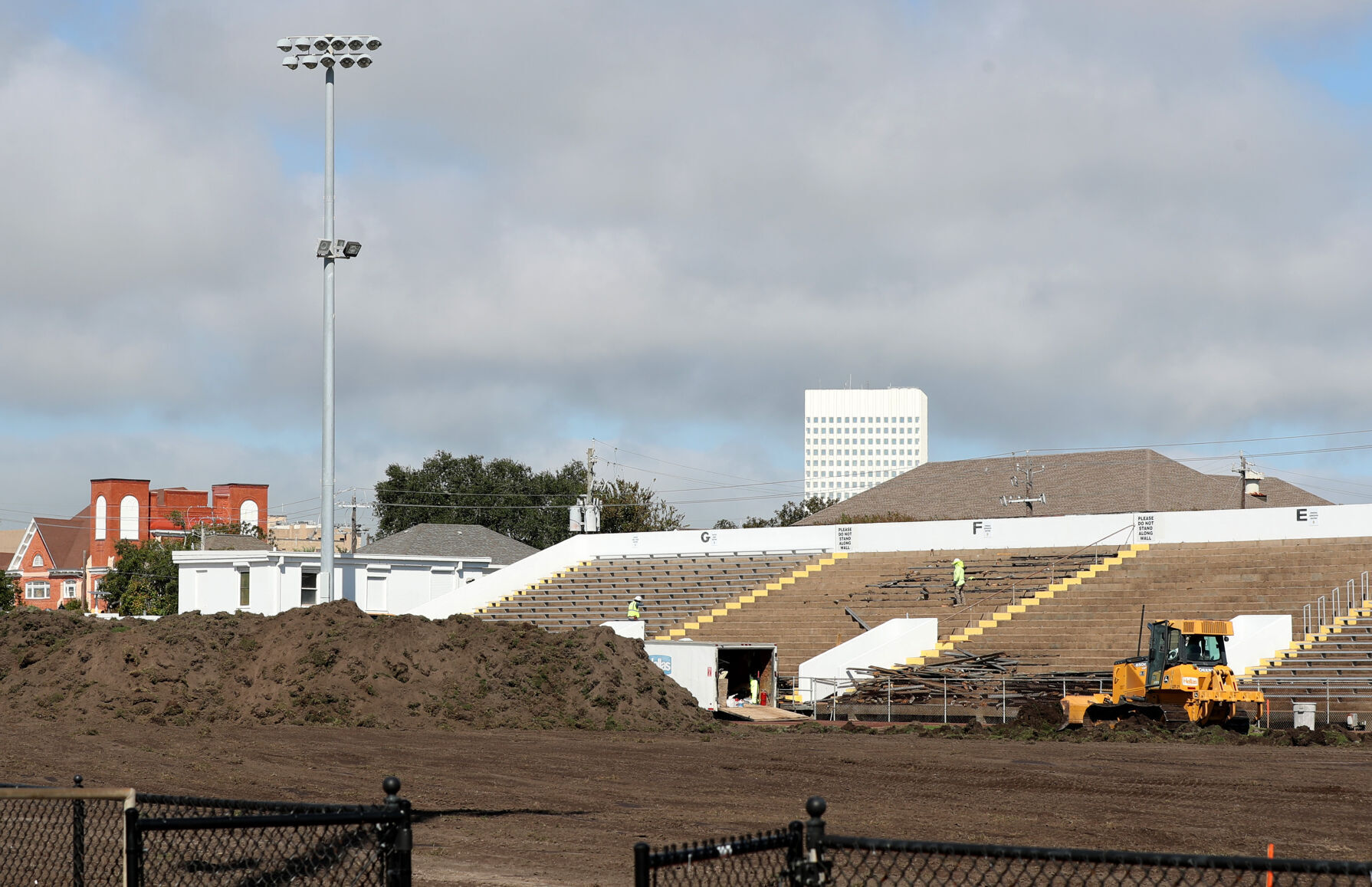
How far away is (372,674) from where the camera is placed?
29.9m

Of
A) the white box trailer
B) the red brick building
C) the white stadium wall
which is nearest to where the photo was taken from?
the white box trailer

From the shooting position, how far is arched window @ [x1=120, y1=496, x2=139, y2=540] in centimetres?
9419

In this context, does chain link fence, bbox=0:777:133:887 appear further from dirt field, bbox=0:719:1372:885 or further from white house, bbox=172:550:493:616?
white house, bbox=172:550:493:616

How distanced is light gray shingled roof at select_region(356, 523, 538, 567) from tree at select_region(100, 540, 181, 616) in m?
21.6

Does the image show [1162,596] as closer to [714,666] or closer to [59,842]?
[714,666]

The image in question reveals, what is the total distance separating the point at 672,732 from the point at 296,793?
43.7 feet

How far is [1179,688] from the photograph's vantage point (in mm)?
27250

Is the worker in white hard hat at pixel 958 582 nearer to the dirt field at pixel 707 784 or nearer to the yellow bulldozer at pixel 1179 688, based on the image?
the yellow bulldozer at pixel 1179 688

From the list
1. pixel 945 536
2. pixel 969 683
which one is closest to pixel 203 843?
pixel 969 683

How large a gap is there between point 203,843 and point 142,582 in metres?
83.8

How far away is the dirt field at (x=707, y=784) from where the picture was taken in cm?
1265

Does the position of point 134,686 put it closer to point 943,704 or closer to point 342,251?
point 342,251

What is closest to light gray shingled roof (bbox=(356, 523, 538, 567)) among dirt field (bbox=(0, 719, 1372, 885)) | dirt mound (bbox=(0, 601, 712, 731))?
dirt mound (bbox=(0, 601, 712, 731))

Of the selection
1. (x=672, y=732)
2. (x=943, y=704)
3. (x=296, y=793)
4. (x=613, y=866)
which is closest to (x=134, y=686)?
(x=672, y=732)
